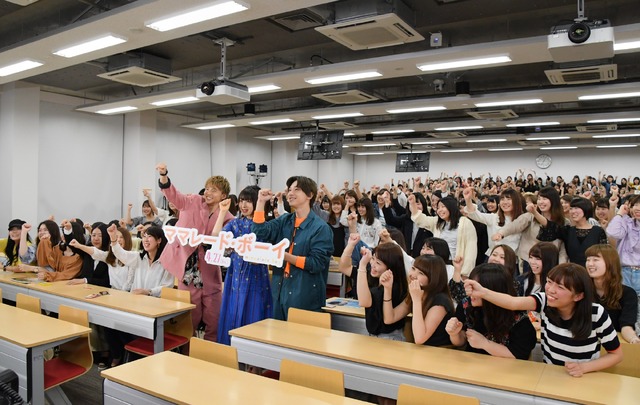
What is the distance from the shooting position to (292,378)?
2406mm

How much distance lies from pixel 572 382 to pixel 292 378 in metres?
1.40

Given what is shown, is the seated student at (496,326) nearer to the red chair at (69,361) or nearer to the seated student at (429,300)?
the seated student at (429,300)

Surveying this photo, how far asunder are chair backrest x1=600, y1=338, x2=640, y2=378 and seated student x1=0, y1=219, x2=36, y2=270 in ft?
19.2

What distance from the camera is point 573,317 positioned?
238 cm

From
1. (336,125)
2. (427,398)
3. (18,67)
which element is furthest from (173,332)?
(336,125)

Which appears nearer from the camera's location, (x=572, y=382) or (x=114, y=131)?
(x=572, y=382)

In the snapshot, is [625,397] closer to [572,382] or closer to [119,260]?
[572,382]

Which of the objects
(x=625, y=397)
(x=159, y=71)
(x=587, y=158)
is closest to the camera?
(x=625, y=397)

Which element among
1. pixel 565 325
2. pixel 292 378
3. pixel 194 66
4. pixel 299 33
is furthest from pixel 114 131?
pixel 565 325

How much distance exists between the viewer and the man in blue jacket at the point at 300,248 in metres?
3.42

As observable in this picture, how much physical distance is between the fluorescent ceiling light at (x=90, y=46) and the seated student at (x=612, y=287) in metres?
4.96

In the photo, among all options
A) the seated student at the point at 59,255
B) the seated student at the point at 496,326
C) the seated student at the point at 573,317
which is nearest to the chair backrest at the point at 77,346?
the seated student at the point at 59,255

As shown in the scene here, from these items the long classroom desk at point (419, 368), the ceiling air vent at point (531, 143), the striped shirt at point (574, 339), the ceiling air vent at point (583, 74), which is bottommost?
the long classroom desk at point (419, 368)

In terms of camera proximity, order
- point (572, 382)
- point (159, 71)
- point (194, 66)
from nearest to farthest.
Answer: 1. point (572, 382)
2. point (159, 71)
3. point (194, 66)
